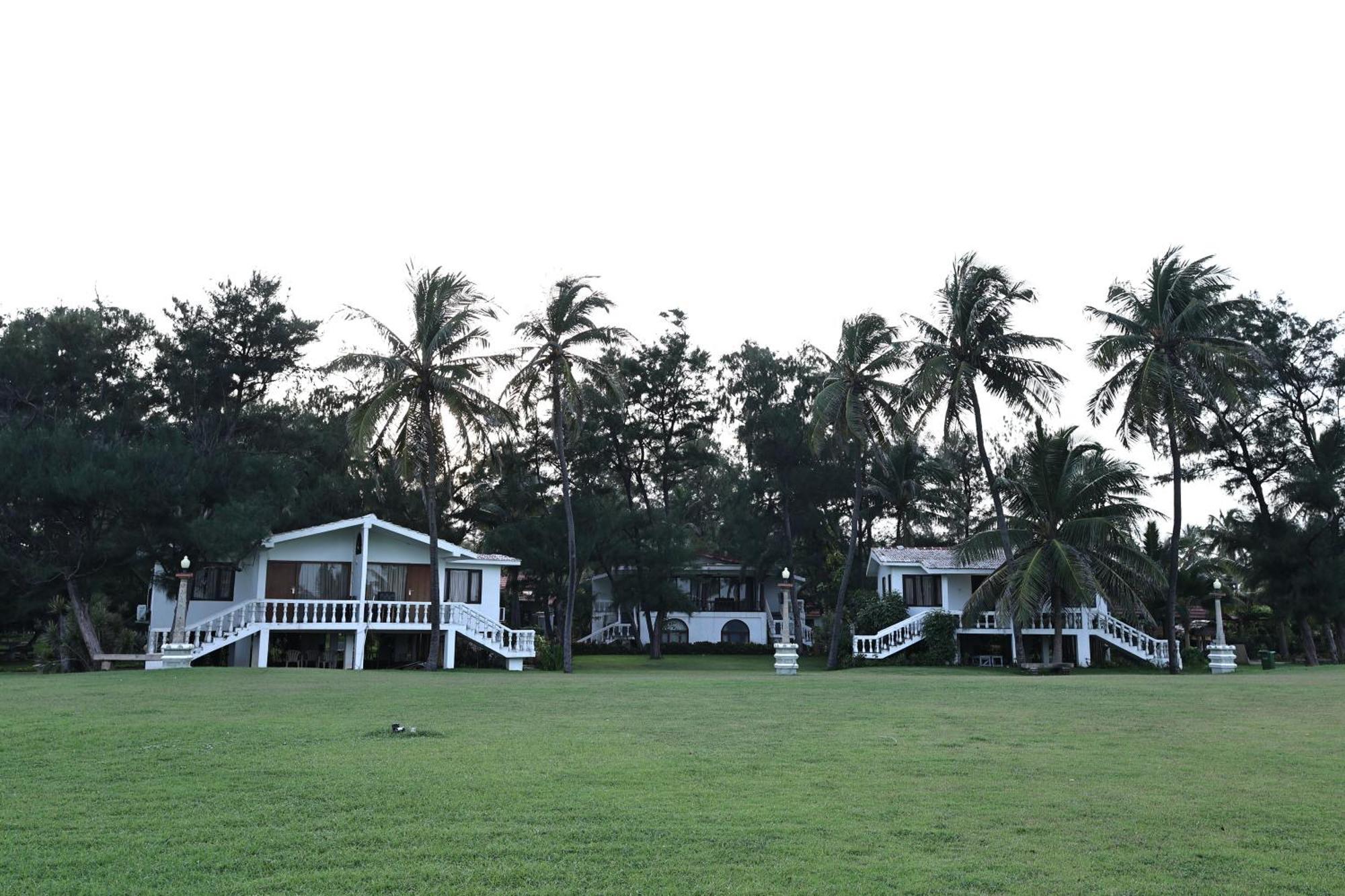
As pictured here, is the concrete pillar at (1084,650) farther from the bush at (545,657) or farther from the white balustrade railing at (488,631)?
the white balustrade railing at (488,631)

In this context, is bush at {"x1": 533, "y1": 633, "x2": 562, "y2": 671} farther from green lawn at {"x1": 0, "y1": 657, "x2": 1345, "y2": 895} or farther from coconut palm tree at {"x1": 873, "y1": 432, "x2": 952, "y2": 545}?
coconut palm tree at {"x1": 873, "y1": 432, "x2": 952, "y2": 545}

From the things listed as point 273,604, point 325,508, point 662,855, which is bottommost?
point 662,855

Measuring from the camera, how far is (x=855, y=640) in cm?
3456

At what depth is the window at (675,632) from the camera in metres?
50.8

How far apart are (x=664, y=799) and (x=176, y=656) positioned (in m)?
21.2

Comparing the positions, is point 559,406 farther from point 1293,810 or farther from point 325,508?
point 1293,810

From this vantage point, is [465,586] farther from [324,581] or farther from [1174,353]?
[1174,353]

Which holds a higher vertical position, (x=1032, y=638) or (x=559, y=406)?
(x=559, y=406)

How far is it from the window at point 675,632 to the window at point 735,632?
68.7 inches

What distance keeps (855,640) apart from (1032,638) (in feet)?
22.9

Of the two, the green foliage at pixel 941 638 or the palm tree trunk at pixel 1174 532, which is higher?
the palm tree trunk at pixel 1174 532

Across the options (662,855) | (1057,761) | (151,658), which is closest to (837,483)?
(151,658)

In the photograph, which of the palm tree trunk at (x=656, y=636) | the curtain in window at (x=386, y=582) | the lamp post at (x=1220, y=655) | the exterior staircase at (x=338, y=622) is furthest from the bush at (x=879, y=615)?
the curtain in window at (x=386, y=582)

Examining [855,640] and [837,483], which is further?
[837,483]
